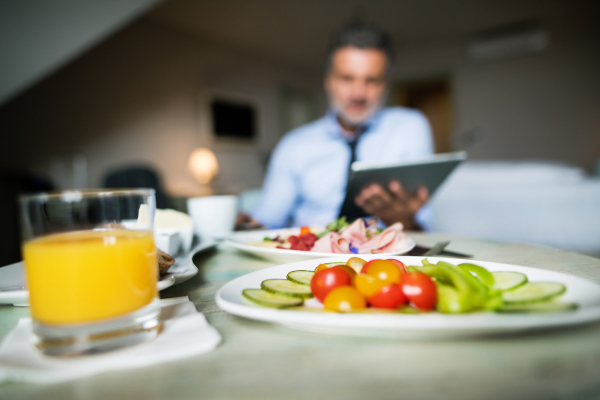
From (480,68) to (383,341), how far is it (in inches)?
273

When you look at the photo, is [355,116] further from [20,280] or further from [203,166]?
[203,166]

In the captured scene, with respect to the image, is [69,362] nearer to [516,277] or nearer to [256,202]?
[516,277]

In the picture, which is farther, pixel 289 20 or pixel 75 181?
pixel 289 20

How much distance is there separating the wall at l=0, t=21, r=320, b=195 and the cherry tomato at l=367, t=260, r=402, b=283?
4.05 m

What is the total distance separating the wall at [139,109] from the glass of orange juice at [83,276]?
387 cm

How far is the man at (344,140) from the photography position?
7.66 feet

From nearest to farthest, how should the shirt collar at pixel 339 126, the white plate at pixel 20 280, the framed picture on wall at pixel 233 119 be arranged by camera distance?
the white plate at pixel 20 280
the shirt collar at pixel 339 126
the framed picture on wall at pixel 233 119

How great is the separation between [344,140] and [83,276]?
216cm

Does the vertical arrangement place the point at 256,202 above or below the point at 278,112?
below

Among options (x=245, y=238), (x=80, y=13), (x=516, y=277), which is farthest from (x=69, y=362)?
(x=80, y=13)

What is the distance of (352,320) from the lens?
1.13 feet

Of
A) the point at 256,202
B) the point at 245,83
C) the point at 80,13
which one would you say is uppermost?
the point at 245,83

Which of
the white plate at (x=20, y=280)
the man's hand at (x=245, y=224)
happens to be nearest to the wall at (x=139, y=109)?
the man's hand at (x=245, y=224)

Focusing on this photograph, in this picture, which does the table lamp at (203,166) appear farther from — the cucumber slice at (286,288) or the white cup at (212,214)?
the cucumber slice at (286,288)
